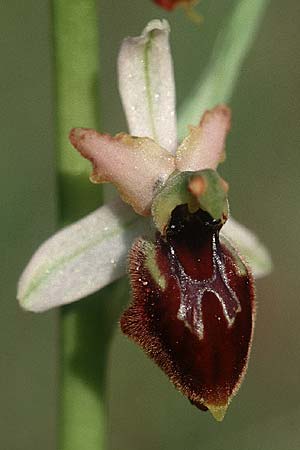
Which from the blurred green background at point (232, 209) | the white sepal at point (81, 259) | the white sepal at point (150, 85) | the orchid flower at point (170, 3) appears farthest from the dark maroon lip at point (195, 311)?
the blurred green background at point (232, 209)

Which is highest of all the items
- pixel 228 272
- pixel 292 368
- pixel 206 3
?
pixel 206 3

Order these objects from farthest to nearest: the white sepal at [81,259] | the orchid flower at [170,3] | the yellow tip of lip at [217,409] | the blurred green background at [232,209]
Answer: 1. the blurred green background at [232,209]
2. the white sepal at [81,259]
3. the yellow tip of lip at [217,409]
4. the orchid flower at [170,3]

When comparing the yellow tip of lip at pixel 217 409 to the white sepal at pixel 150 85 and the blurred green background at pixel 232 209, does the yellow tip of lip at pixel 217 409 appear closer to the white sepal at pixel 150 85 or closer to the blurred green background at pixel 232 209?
the white sepal at pixel 150 85

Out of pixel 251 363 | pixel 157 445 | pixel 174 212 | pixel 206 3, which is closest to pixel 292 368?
pixel 251 363

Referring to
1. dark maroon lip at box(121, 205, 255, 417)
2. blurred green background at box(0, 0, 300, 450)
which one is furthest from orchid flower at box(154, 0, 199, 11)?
blurred green background at box(0, 0, 300, 450)

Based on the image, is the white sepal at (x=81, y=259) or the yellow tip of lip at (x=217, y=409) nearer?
the yellow tip of lip at (x=217, y=409)

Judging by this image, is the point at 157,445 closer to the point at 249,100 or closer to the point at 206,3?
the point at 249,100
